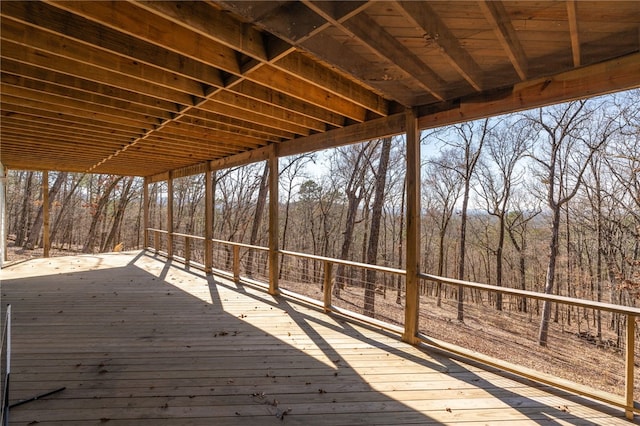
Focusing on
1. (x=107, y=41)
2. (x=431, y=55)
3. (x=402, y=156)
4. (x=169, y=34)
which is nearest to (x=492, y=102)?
(x=431, y=55)

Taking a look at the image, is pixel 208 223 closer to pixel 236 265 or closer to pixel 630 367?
pixel 236 265

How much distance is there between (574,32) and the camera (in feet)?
6.07

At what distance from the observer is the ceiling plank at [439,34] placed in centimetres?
174

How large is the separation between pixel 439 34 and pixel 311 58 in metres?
1.08

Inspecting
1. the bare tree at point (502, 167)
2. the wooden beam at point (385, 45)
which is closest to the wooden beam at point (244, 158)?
the wooden beam at point (385, 45)

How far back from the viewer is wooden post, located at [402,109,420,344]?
3.44m

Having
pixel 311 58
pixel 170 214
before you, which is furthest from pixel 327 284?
pixel 170 214

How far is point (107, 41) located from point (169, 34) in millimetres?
511

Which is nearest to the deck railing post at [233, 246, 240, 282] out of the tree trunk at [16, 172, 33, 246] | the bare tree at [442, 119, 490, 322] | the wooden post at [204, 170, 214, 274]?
the wooden post at [204, 170, 214, 274]

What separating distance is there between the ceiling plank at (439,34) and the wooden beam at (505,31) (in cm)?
29

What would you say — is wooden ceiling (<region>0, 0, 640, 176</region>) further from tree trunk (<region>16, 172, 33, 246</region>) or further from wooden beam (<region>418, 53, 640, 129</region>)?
tree trunk (<region>16, 172, 33, 246</region>)

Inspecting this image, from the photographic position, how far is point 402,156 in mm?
13312

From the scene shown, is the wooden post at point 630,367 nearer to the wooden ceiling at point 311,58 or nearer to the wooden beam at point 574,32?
the wooden ceiling at point 311,58

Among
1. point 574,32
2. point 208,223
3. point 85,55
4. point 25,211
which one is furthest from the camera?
point 25,211
